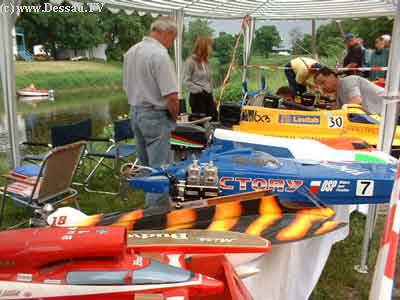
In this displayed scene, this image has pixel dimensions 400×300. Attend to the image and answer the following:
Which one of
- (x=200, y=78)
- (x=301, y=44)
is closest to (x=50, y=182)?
(x=200, y=78)

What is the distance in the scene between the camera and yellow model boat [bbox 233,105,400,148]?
371 centimetres

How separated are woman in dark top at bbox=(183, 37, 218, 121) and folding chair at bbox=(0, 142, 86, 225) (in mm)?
2455

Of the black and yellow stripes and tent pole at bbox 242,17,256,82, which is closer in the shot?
the black and yellow stripes

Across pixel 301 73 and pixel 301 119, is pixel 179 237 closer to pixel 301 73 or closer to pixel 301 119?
pixel 301 119

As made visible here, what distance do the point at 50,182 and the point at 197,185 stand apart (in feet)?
4.69

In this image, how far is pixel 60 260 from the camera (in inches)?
44.8

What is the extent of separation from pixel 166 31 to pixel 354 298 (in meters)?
2.22

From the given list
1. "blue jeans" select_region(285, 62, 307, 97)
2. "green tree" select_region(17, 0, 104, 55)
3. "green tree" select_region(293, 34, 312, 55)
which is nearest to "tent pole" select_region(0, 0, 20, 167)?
"blue jeans" select_region(285, 62, 307, 97)

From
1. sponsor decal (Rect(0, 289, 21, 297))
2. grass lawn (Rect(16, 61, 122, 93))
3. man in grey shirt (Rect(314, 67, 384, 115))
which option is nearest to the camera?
sponsor decal (Rect(0, 289, 21, 297))

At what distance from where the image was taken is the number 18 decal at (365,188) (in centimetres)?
203

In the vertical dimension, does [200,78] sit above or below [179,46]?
below

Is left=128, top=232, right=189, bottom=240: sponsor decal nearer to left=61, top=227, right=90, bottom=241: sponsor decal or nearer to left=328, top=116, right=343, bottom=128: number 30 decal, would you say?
left=61, top=227, right=90, bottom=241: sponsor decal

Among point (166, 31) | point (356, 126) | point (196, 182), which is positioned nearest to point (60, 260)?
point (196, 182)

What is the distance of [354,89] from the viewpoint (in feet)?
13.4
